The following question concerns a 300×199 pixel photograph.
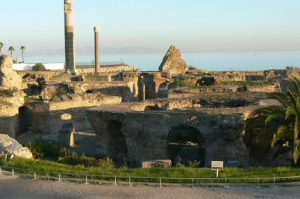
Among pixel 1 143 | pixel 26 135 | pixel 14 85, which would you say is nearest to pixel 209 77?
pixel 14 85

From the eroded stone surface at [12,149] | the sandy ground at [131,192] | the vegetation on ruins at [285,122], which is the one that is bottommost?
the sandy ground at [131,192]

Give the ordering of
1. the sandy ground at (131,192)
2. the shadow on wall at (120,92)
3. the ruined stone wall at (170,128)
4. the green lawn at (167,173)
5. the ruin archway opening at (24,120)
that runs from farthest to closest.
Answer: the shadow on wall at (120,92)
the ruin archway opening at (24,120)
the ruined stone wall at (170,128)
the green lawn at (167,173)
the sandy ground at (131,192)

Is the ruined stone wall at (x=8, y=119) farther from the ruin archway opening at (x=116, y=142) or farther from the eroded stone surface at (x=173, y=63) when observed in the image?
the eroded stone surface at (x=173, y=63)

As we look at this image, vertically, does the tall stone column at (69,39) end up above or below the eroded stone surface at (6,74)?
above

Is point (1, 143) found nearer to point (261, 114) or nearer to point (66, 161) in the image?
point (66, 161)

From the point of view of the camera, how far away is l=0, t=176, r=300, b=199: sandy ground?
47.9ft

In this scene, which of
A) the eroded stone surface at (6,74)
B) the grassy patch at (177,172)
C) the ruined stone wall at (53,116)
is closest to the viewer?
the grassy patch at (177,172)

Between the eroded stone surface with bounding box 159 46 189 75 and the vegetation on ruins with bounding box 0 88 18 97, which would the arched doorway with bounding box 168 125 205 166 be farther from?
the eroded stone surface with bounding box 159 46 189 75

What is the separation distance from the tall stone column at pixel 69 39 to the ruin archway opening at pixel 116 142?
33598 millimetres

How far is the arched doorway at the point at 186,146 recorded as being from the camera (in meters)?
23.5

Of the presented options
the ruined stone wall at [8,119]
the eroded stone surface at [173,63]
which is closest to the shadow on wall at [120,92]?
the ruined stone wall at [8,119]

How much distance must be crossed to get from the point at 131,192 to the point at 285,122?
23.0 ft

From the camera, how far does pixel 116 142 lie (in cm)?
2558

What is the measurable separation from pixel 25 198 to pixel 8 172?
2.84 metres
